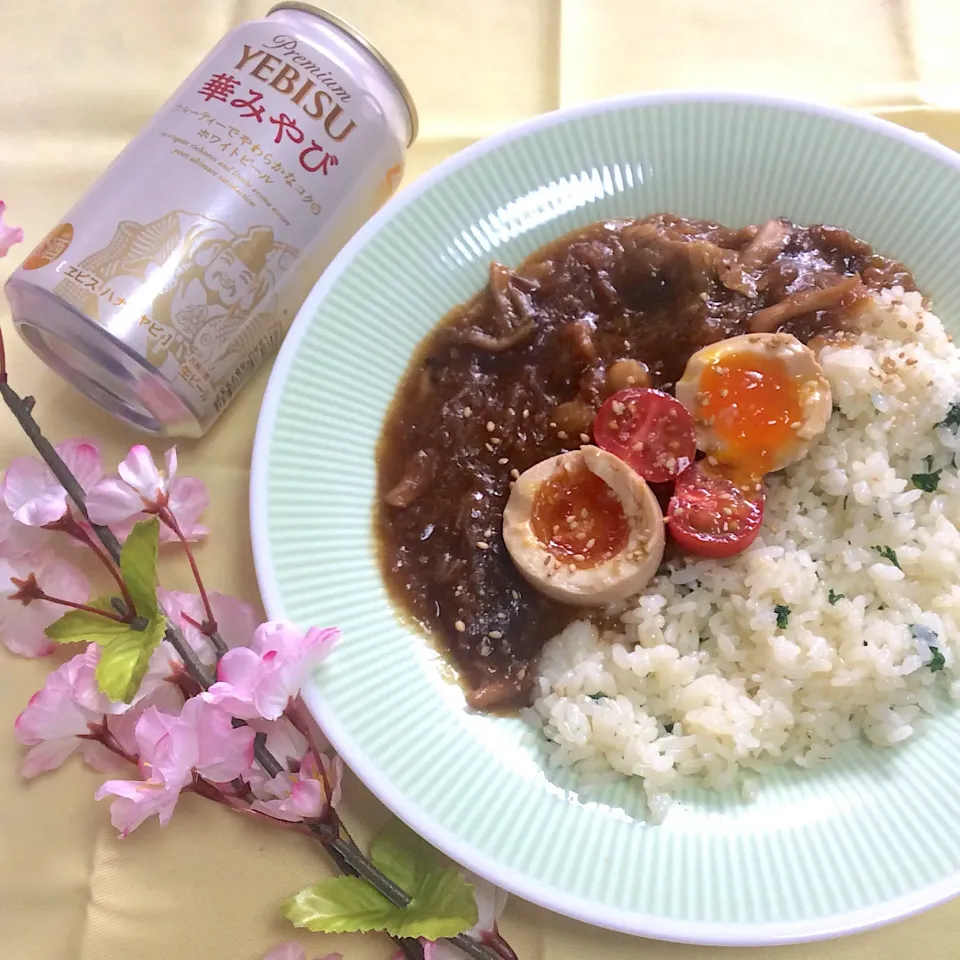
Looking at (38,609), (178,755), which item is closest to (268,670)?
(178,755)

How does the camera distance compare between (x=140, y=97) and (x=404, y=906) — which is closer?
(x=404, y=906)

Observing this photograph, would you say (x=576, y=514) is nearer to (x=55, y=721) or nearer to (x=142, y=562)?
(x=142, y=562)

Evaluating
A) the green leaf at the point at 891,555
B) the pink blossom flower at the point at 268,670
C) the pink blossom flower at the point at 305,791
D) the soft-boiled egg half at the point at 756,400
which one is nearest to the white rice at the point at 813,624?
the green leaf at the point at 891,555

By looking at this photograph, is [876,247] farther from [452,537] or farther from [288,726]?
[288,726]

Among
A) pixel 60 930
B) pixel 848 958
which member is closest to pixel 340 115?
pixel 60 930

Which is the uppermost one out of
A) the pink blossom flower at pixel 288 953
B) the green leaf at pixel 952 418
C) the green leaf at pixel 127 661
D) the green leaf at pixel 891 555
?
the green leaf at pixel 952 418

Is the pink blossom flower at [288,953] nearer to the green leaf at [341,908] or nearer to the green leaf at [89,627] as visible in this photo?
the green leaf at [341,908]
